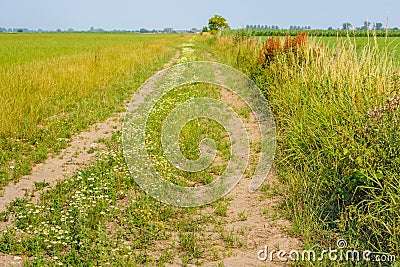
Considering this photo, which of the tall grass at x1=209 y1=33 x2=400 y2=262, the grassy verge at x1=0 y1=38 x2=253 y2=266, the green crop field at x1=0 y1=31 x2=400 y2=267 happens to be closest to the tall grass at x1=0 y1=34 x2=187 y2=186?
the green crop field at x1=0 y1=31 x2=400 y2=267

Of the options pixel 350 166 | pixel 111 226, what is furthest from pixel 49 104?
pixel 350 166

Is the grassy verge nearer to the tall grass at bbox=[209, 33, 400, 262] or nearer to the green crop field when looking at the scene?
the green crop field

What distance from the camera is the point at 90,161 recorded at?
22.2ft

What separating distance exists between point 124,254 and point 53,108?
22.4 feet

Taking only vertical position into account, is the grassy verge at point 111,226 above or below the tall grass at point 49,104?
below

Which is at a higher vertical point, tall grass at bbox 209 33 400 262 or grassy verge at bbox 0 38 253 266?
tall grass at bbox 209 33 400 262

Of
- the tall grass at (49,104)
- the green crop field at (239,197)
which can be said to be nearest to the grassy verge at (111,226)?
the green crop field at (239,197)

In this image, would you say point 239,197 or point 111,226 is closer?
point 111,226

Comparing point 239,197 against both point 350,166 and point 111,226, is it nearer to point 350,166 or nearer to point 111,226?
point 350,166

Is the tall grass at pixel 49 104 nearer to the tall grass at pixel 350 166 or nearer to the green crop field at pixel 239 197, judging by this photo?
the green crop field at pixel 239 197

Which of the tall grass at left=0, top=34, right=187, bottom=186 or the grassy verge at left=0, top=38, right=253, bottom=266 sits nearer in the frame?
the grassy verge at left=0, top=38, right=253, bottom=266

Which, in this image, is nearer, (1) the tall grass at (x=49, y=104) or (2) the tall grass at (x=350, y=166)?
(2) the tall grass at (x=350, y=166)

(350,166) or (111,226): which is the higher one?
(350,166)

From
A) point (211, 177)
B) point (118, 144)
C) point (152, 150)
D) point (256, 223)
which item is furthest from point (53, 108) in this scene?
point (256, 223)
